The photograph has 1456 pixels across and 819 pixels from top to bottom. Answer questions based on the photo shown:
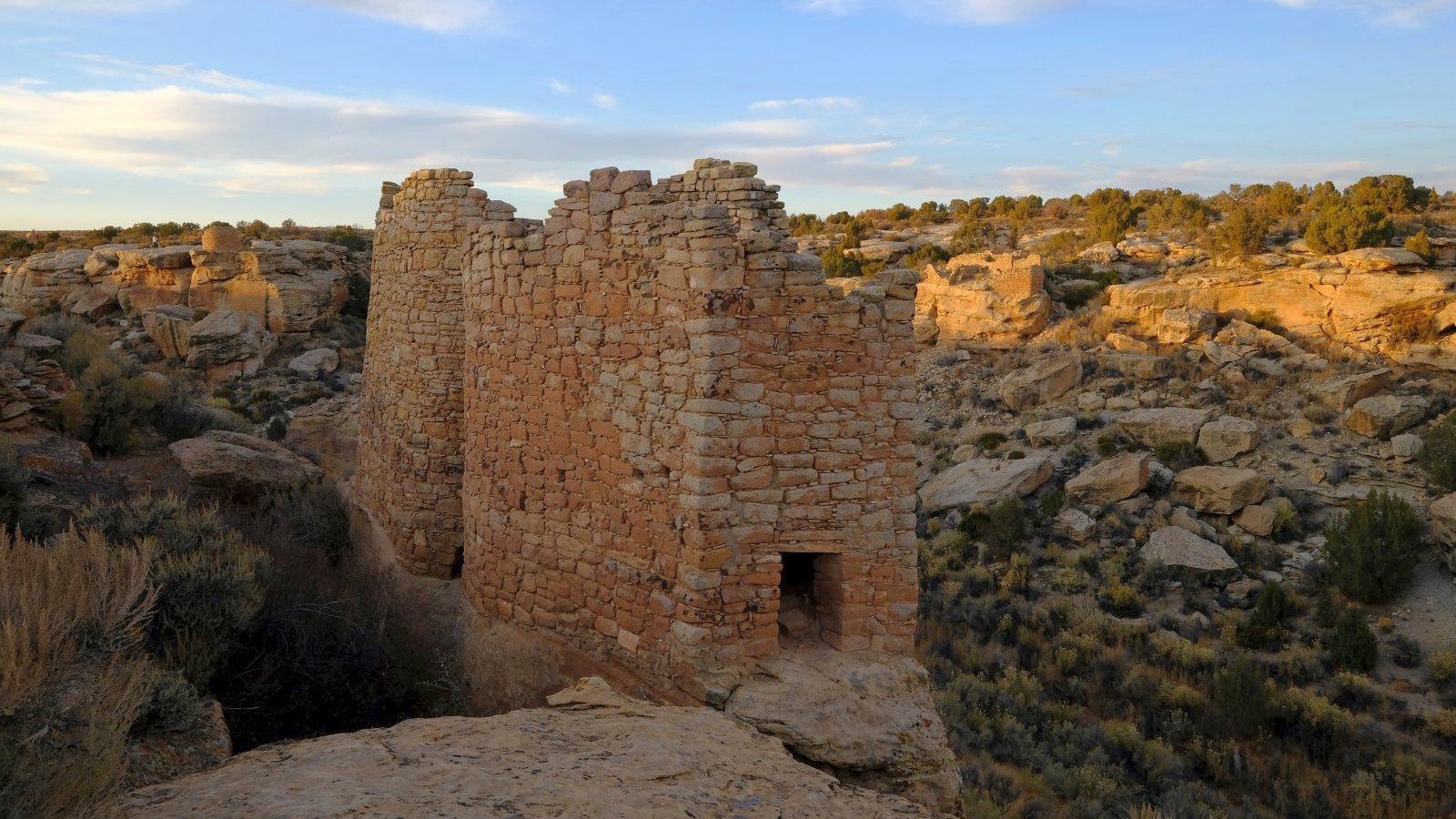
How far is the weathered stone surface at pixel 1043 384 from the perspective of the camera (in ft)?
67.4

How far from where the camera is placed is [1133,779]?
9508mm

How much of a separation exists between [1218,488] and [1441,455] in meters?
3.24

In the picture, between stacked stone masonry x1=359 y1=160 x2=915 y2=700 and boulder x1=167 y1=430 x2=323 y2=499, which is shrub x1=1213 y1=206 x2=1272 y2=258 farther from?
boulder x1=167 y1=430 x2=323 y2=499

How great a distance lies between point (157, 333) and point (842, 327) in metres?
25.6

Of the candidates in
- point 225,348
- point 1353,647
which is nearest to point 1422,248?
point 1353,647

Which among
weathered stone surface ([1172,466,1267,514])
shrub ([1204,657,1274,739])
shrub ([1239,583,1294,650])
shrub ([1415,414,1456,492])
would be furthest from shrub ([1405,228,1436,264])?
shrub ([1204,657,1274,739])

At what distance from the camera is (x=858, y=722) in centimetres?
526

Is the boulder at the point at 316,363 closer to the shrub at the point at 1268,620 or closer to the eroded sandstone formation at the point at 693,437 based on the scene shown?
the eroded sandstone formation at the point at 693,437

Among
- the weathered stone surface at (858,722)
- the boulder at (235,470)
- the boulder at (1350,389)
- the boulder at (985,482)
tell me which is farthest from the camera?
the boulder at (1350,389)

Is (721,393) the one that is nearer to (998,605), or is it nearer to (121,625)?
(121,625)

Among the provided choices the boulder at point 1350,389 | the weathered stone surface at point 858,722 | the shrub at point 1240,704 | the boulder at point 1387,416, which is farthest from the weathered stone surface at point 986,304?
the weathered stone surface at point 858,722

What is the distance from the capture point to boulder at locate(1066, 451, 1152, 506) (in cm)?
1620

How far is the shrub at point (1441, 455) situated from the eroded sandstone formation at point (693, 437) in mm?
12952

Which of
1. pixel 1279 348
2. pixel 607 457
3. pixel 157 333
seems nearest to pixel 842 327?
pixel 607 457
